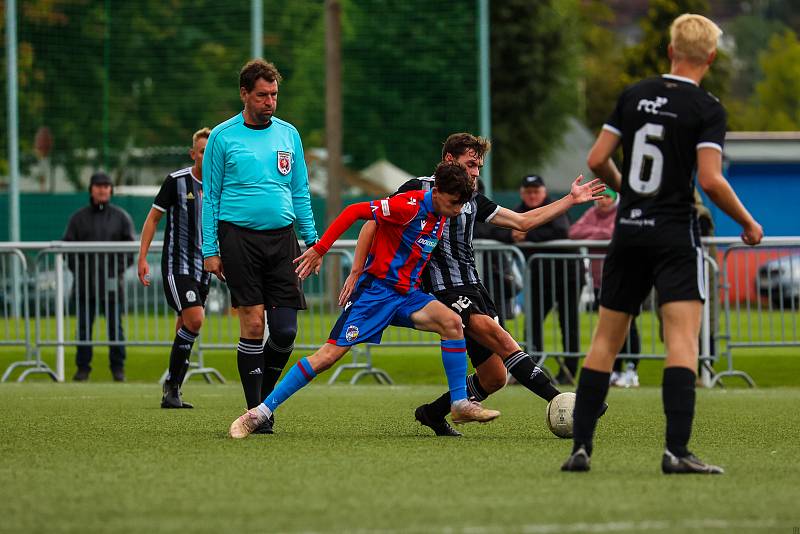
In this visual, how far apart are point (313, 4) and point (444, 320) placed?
1108 inches

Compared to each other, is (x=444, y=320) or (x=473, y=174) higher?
(x=473, y=174)

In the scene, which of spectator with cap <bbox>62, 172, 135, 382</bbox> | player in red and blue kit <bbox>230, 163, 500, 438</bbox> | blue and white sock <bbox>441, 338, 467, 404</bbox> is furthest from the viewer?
spectator with cap <bbox>62, 172, 135, 382</bbox>

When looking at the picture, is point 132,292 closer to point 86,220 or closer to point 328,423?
point 86,220

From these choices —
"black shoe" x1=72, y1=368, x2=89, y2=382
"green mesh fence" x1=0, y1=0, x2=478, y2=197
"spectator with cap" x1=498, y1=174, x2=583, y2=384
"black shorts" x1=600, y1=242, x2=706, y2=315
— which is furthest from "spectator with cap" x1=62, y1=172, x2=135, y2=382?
"green mesh fence" x1=0, y1=0, x2=478, y2=197

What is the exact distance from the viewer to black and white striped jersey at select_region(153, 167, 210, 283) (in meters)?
11.2

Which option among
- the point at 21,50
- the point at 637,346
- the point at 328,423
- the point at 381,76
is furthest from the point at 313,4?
the point at 328,423

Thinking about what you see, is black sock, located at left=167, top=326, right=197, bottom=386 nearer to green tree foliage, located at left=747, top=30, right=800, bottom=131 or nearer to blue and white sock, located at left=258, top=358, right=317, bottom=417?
blue and white sock, located at left=258, top=358, right=317, bottom=417

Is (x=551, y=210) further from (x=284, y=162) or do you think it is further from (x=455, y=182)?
(x=284, y=162)

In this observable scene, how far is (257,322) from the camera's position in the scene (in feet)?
29.6

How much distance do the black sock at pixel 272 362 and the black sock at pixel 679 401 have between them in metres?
3.16

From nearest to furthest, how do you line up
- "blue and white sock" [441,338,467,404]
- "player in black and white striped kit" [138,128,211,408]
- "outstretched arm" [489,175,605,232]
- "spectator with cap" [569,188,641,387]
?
"outstretched arm" [489,175,605,232] < "blue and white sock" [441,338,467,404] < "player in black and white striped kit" [138,128,211,408] < "spectator with cap" [569,188,641,387]

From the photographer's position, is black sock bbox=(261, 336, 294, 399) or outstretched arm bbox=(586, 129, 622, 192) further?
black sock bbox=(261, 336, 294, 399)

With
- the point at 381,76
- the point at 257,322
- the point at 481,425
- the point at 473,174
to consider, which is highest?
the point at 381,76

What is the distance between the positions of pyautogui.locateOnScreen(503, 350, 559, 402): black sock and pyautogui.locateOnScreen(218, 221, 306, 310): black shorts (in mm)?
1302
